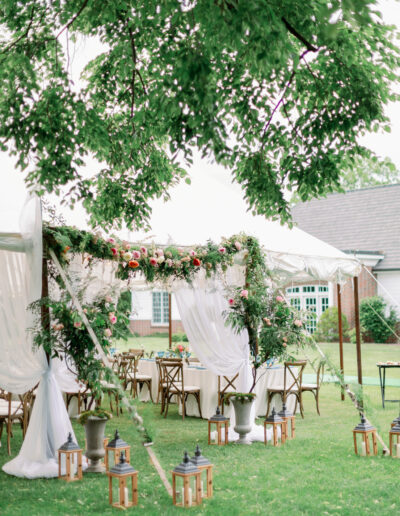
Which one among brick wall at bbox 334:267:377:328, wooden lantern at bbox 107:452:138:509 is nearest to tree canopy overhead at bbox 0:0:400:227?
wooden lantern at bbox 107:452:138:509

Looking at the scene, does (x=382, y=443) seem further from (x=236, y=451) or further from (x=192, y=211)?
(x=192, y=211)

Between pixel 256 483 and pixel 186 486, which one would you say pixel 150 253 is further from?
pixel 186 486

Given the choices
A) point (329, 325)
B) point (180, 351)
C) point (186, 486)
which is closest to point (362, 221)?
point (329, 325)

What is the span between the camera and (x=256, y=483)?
5.93 m

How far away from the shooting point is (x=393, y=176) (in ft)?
130

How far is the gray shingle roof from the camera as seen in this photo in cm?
2312

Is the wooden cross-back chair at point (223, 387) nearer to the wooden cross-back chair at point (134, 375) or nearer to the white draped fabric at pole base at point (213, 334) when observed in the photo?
the white draped fabric at pole base at point (213, 334)

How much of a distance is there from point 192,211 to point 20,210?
9.96 feet

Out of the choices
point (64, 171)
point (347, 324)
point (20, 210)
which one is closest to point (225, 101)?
point (64, 171)

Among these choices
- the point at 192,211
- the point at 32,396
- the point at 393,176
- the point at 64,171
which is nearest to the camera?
the point at 64,171

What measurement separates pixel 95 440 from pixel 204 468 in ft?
5.26

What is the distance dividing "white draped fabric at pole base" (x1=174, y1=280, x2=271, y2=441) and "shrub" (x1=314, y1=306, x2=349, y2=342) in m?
12.9

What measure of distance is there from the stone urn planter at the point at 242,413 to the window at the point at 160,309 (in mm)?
16514

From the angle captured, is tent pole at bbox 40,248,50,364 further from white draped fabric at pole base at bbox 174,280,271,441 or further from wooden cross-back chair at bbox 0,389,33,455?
white draped fabric at pole base at bbox 174,280,271,441
